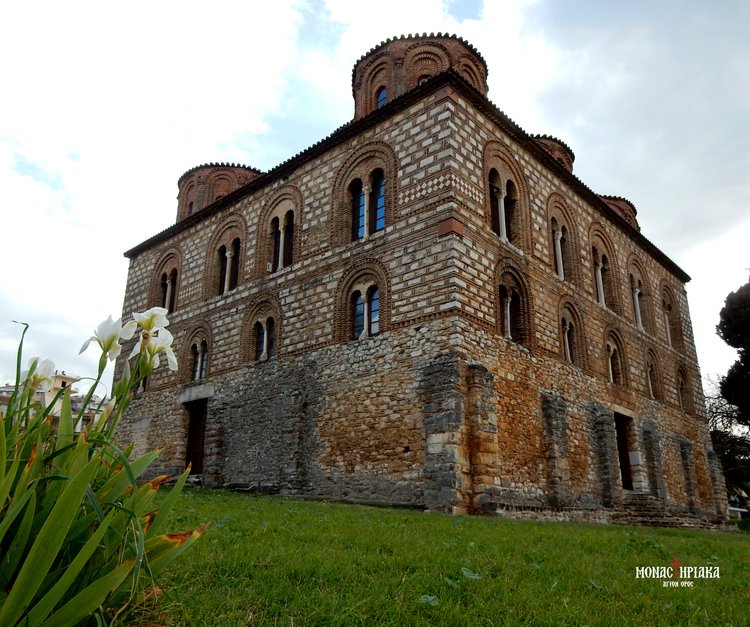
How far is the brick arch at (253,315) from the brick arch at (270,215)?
2.81 ft

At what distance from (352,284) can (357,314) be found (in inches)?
28.9

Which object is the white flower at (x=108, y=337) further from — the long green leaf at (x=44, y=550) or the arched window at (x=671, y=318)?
the arched window at (x=671, y=318)

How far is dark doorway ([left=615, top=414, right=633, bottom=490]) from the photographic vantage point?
17141 mm

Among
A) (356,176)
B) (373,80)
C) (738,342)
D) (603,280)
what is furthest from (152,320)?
(738,342)

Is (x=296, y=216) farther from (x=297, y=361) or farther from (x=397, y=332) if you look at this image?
(x=397, y=332)

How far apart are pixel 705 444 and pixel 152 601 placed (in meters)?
23.5

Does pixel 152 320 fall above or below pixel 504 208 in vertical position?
below

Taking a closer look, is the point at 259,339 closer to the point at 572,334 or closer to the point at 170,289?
the point at 170,289

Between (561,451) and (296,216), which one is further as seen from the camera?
(296,216)

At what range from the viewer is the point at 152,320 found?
2797 mm

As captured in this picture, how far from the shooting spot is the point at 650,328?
20688 millimetres

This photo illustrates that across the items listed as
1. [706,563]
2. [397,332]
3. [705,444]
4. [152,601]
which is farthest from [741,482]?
[152,601]

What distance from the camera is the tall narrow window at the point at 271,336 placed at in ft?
51.5

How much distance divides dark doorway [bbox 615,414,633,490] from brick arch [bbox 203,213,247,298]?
40.7 ft
